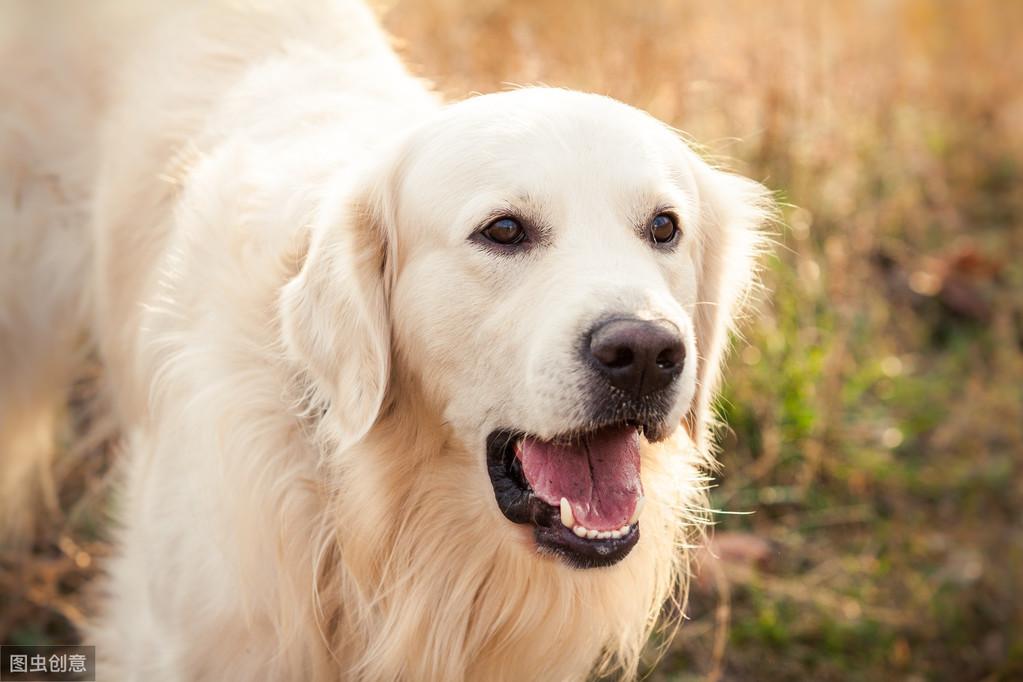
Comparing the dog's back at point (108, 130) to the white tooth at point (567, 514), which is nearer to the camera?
the white tooth at point (567, 514)

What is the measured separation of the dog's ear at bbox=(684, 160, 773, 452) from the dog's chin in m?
0.44

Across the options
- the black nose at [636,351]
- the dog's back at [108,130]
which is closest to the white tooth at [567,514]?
the black nose at [636,351]

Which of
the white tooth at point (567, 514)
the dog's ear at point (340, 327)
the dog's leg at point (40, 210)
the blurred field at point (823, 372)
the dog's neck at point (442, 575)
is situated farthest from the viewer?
the blurred field at point (823, 372)

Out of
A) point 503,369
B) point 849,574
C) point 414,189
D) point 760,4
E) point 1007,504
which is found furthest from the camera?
point 760,4

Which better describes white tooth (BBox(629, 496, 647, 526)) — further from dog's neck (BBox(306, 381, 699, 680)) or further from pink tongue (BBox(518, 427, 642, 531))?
dog's neck (BBox(306, 381, 699, 680))

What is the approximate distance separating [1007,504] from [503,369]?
3.02 metres

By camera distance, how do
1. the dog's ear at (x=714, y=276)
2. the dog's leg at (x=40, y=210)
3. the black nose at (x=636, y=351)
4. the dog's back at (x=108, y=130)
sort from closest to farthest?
the black nose at (x=636, y=351) < the dog's ear at (x=714, y=276) < the dog's back at (x=108, y=130) < the dog's leg at (x=40, y=210)

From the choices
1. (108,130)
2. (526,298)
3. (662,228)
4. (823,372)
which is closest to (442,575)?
(526,298)

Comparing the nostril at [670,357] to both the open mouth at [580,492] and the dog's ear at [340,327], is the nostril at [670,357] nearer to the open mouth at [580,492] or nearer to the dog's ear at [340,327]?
the open mouth at [580,492]

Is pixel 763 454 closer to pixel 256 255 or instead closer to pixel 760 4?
pixel 256 255

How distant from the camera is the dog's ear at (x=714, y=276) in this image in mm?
2871

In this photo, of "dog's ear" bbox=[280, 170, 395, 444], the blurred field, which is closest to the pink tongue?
"dog's ear" bbox=[280, 170, 395, 444]

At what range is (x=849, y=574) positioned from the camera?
4.11 metres

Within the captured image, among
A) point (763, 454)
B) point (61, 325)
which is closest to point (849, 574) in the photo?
point (763, 454)
